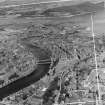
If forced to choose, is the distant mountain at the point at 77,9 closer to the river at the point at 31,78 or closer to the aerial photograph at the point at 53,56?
the aerial photograph at the point at 53,56

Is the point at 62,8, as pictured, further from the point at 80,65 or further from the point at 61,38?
the point at 80,65

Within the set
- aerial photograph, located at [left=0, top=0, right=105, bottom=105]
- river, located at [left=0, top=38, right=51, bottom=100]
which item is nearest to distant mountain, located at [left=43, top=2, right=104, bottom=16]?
aerial photograph, located at [left=0, top=0, right=105, bottom=105]

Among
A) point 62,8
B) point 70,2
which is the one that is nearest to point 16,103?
point 62,8

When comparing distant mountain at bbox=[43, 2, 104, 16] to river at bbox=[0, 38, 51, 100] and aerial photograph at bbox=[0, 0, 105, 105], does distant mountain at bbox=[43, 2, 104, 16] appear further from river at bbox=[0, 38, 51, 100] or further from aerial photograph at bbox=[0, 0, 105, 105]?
river at bbox=[0, 38, 51, 100]

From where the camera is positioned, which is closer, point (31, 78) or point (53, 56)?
point (31, 78)

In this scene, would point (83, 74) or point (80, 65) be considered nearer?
point (83, 74)

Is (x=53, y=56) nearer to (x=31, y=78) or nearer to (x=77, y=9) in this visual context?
(x=31, y=78)

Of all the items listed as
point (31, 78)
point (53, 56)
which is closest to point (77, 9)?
point (53, 56)

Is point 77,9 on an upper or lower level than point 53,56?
upper
